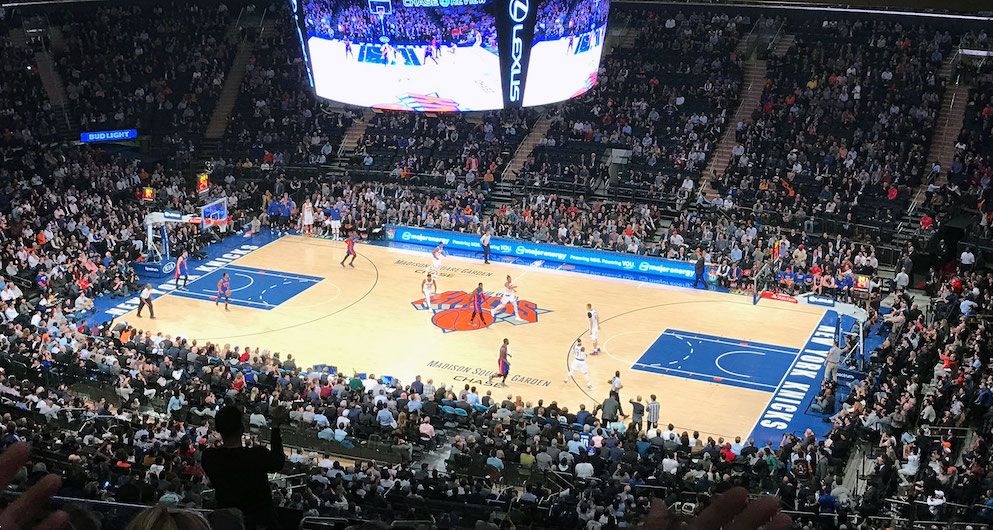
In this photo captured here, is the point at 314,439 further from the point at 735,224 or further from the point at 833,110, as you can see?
the point at 833,110

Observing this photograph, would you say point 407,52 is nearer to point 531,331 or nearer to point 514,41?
point 514,41

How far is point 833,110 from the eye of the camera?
4472 cm

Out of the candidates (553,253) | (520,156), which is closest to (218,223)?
(553,253)

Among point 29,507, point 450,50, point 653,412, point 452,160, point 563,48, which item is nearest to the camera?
point 29,507

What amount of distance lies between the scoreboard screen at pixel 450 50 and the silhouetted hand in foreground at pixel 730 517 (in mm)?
33497

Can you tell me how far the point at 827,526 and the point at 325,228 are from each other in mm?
30617

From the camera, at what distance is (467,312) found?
36.2m

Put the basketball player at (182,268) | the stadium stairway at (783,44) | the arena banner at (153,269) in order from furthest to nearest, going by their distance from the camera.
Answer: the stadium stairway at (783,44), the arena banner at (153,269), the basketball player at (182,268)

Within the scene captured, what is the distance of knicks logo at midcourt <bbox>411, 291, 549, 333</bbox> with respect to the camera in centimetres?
3528

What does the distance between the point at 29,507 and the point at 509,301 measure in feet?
111

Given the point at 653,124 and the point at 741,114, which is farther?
the point at 653,124

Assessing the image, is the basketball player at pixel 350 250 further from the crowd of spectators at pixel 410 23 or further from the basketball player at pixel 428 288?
the crowd of spectators at pixel 410 23

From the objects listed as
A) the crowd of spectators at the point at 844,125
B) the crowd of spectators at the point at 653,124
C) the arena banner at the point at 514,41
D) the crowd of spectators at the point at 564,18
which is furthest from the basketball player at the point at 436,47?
the crowd of spectators at the point at 844,125

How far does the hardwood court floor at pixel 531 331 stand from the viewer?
30250mm
